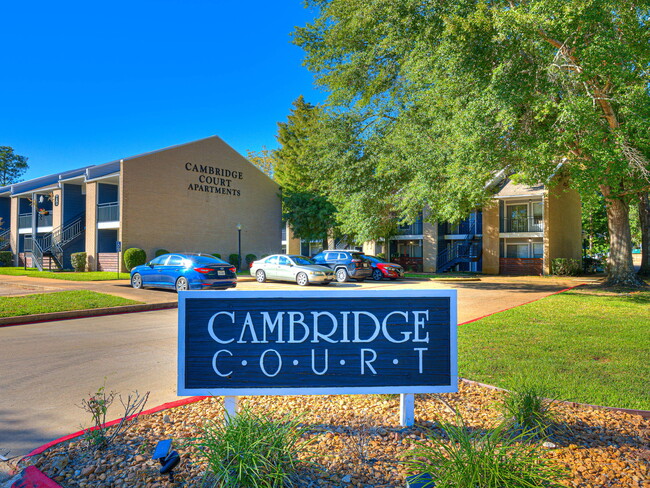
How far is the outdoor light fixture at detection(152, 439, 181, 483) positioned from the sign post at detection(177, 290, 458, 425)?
57 cm

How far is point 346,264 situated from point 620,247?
11.8 m

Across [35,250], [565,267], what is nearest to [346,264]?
[565,267]

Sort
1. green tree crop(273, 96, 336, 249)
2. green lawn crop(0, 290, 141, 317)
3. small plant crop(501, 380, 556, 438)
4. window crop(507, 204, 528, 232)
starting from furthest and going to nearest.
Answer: green tree crop(273, 96, 336, 249) < window crop(507, 204, 528, 232) < green lawn crop(0, 290, 141, 317) < small plant crop(501, 380, 556, 438)

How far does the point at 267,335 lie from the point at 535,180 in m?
14.5

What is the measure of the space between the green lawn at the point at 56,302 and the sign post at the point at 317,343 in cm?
883

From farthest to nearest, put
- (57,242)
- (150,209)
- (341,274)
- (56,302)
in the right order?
(57,242) < (150,209) < (341,274) < (56,302)

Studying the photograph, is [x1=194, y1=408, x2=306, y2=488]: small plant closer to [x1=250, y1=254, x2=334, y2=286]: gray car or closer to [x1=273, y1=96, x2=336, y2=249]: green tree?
[x1=250, y1=254, x2=334, y2=286]: gray car

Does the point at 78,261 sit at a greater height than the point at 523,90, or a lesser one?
lesser

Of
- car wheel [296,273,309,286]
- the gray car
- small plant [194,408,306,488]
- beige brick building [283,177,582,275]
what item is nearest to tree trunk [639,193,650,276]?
beige brick building [283,177,582,275]

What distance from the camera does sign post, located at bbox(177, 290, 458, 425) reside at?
3.49 m

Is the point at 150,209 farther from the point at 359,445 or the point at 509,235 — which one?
the point at 359,445

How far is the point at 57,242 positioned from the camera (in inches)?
1162

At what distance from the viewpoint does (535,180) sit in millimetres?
15328

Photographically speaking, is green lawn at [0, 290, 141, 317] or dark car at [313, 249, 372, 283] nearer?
green lawn at [0, 290, 141, 317]
